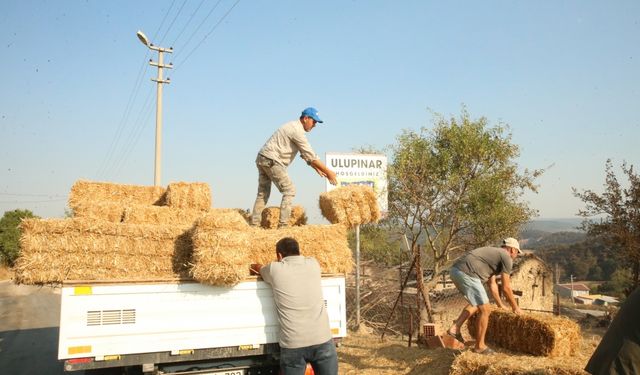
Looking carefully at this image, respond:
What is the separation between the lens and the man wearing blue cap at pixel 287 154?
753cm

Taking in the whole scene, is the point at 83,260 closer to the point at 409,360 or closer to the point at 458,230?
the point at 409,360

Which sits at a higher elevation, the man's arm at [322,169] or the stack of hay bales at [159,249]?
the man's arm at [322,169]

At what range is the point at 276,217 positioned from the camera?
846 centimetres

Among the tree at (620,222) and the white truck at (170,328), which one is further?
the tree at (620,222)

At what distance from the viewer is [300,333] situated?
4.75 meters

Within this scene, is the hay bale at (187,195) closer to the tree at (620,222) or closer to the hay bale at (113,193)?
the hay bale at (113,193)

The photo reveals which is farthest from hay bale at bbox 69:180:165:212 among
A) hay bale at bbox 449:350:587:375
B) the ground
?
hay bale at bbox 449:350:587:375

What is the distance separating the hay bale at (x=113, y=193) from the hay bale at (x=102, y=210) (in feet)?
1.20

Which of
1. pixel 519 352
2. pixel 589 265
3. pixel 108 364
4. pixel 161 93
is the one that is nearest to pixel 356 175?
pixel 519 352

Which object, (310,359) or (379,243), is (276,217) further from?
(379,243)

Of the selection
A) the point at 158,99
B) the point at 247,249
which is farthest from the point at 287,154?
the point at 158,99

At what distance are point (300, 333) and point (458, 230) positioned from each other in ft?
49.9

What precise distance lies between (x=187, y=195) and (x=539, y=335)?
6.58m

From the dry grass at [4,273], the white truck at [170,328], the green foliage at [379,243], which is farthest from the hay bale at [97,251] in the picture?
the dry grass at [4,273]
